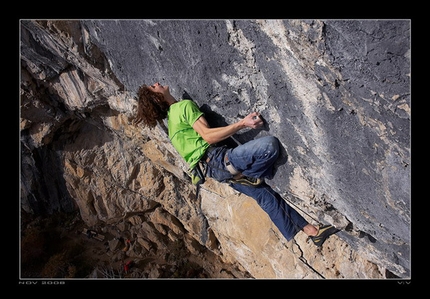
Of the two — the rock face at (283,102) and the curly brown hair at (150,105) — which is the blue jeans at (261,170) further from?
the curly brown hair at (150,105)

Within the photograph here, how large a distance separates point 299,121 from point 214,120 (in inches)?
36.6

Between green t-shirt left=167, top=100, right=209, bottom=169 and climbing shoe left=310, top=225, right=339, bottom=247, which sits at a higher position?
green t-shirt left=167, top=100, right=209, bottom=169

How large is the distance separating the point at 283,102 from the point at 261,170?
29.3 inches

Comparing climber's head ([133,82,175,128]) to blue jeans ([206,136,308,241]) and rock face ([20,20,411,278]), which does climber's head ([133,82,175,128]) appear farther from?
blue jeans ([206,136,308,241])

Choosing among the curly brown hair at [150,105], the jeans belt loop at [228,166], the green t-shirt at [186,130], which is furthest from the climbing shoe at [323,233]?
the curly brown hair at [150,105]

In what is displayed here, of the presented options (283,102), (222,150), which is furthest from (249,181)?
(283,102)

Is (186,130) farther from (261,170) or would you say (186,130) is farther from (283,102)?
(283,102)

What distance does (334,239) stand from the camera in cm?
354

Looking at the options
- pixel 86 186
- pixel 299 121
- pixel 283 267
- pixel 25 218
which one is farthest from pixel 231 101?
pixel 25 218

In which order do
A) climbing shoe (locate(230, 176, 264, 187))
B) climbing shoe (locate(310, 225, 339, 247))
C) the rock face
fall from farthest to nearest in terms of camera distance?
climbing shoe (locate(310, 225, 339, 247)), climbing shoe (locate(230, 176, 264, 187)), the rock face

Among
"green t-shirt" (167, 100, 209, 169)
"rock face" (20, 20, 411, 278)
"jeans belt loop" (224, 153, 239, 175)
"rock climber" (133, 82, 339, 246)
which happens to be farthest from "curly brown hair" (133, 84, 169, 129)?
"jeans belt loop" (224, 153, 239, 175)

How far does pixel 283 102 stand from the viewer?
240cm

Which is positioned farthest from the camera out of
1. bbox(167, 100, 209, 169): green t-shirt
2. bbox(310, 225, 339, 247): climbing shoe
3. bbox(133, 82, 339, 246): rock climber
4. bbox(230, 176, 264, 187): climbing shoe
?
bbox(310, 225, 339, 247): climbing shoe

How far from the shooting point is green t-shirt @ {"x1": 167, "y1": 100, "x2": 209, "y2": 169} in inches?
109
